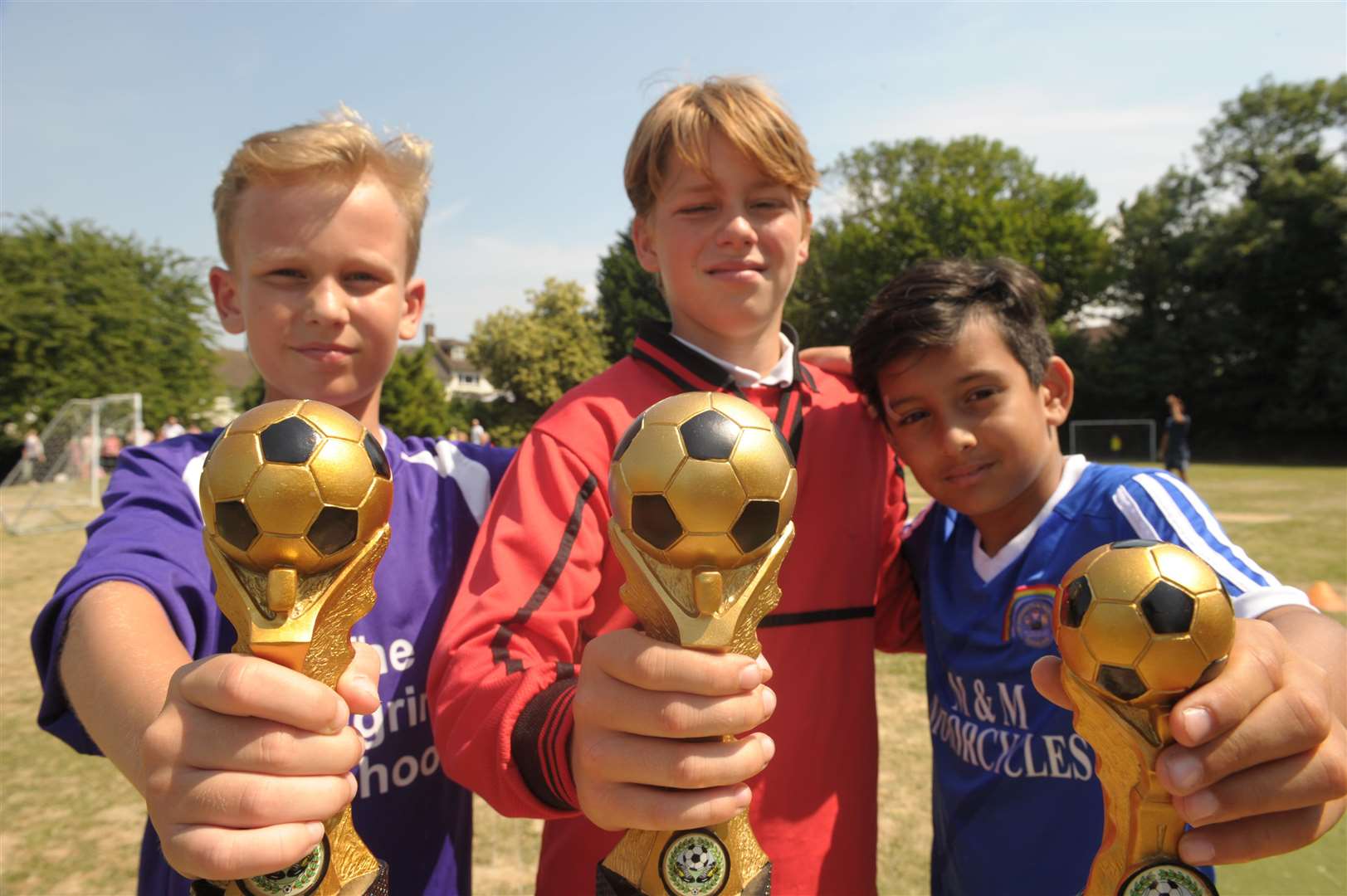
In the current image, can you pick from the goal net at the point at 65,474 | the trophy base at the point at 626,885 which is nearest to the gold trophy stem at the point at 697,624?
the trophy base at the point at 626,885

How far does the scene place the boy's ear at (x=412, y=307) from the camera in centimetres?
→ 193

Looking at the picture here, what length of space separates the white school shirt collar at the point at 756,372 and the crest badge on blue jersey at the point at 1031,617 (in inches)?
28.3

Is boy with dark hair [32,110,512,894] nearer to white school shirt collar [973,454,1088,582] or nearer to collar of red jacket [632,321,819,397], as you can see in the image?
collar of red jacket [632,321,819,397]

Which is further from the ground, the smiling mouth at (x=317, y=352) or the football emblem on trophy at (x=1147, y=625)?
the smiling mouth at (x=317, y=352)

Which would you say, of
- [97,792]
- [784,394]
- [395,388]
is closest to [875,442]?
[784,394]

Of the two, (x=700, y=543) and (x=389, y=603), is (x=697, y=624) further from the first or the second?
(x=389, y=603)

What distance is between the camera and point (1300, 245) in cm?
3064

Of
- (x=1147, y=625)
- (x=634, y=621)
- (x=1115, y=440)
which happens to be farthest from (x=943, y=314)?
(x=1115, y=440)

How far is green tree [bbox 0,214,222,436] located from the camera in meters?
29.1

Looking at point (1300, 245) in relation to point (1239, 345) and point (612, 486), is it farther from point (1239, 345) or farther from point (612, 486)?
point (612, 486)

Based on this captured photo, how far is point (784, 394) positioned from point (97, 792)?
16.9 ft

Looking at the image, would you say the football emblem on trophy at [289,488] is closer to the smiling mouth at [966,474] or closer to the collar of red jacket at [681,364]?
the collar of red jacket at [681,364]

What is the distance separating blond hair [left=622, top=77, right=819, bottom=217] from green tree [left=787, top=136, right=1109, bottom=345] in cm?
3643

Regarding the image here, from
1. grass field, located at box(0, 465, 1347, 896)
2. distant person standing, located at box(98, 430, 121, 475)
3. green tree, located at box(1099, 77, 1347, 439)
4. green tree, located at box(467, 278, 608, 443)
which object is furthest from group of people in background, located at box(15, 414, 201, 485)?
green tree, located at box(1099, 77, 1347, 439)
